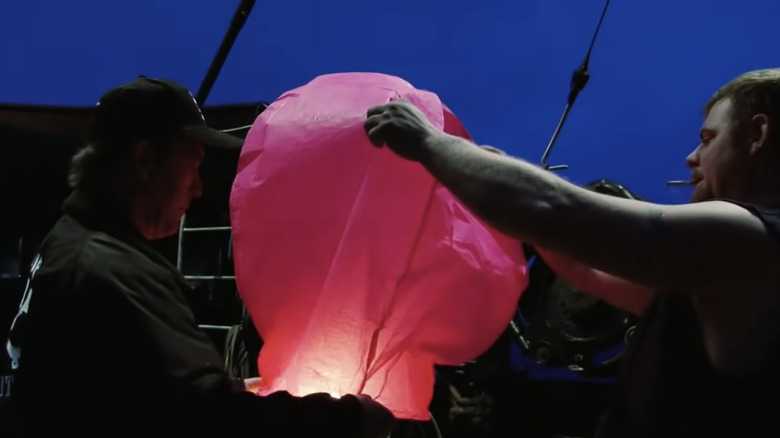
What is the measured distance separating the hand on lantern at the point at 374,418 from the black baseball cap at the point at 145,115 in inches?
20.7

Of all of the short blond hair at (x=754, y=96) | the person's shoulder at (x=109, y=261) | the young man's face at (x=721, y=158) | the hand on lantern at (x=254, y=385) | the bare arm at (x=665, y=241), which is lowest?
the hand on lantern at (x=254, y=385)

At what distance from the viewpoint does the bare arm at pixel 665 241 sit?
0.98m

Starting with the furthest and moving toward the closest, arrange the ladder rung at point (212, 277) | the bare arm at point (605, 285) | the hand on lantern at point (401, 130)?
1. the ladder rung at point (212, 277)
2. the bare arm at point (605, 285)
3. the hand on lantern at point (401, 130)

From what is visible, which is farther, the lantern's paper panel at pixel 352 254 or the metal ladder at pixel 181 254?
the metal ladder at pixel 181 254

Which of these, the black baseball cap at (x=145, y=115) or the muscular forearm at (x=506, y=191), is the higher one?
the black baseball cap at (x=145, y=115)

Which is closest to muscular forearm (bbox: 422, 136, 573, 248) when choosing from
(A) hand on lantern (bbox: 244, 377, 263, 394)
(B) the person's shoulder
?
(B) the person's shoulder

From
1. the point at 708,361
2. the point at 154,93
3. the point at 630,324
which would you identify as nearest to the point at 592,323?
the point at 630,324

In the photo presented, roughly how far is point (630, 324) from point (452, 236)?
126cm

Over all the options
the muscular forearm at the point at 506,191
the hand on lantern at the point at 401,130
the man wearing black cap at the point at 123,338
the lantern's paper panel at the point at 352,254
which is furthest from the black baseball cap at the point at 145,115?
the muscular forearm at the point at 506,191

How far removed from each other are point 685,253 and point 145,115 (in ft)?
2.90

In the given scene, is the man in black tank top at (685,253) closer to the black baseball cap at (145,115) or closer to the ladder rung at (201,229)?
the black baseball cap at (145,115)

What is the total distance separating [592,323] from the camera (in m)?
2.46

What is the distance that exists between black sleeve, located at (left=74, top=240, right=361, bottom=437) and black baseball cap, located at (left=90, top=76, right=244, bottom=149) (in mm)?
229

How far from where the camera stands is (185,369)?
1.13 m
